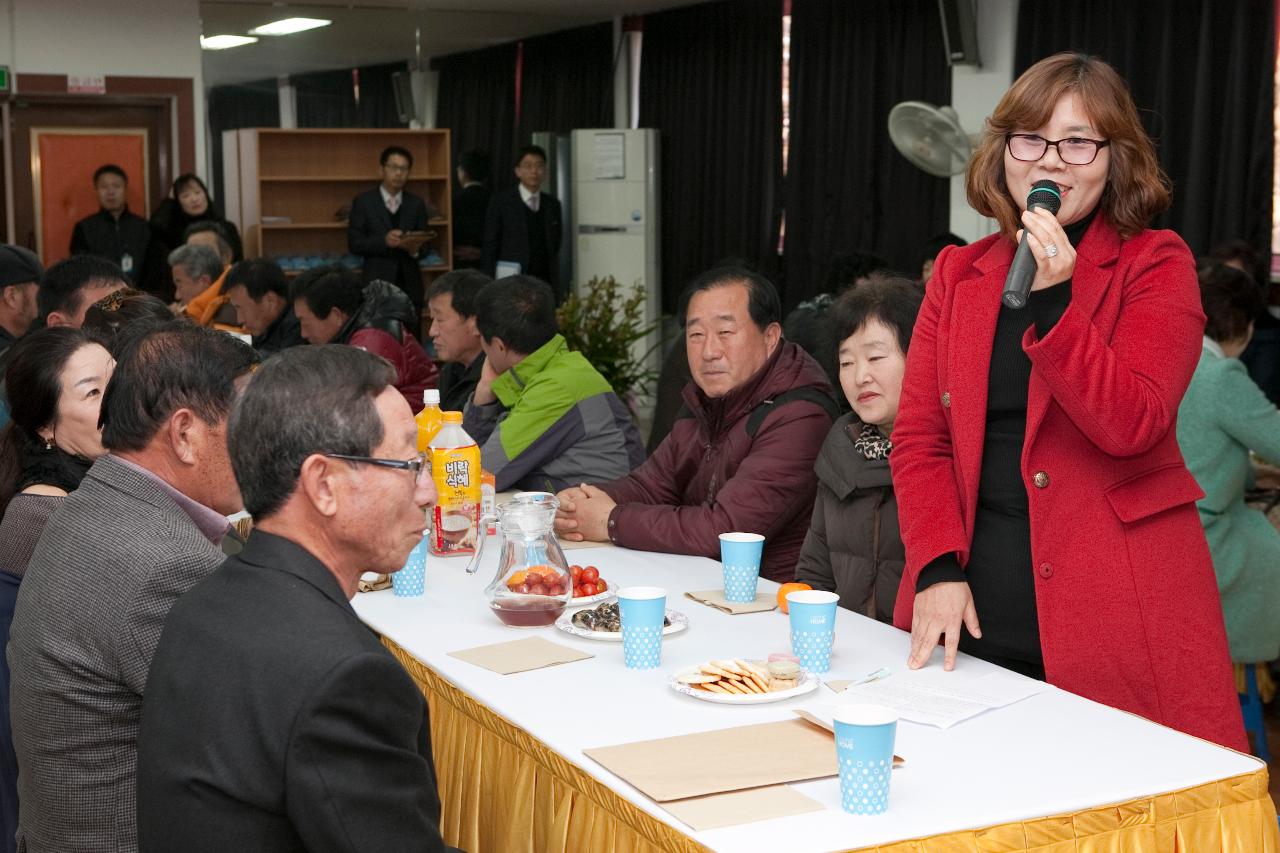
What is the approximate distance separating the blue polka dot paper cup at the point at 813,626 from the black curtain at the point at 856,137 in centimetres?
643

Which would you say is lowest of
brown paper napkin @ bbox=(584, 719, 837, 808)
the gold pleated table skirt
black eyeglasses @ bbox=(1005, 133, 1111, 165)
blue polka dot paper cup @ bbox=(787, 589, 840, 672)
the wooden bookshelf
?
A: the gold pleated table skirt

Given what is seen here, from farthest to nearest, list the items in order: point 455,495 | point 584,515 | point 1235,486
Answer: point 1235,486
point 584,515
point 455,495

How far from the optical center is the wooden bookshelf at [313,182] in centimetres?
996

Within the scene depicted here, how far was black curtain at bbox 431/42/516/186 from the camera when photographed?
11.2m

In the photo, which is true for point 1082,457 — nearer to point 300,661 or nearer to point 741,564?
point 741,564

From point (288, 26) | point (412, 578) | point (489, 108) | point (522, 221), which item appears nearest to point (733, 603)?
point (412, 578)

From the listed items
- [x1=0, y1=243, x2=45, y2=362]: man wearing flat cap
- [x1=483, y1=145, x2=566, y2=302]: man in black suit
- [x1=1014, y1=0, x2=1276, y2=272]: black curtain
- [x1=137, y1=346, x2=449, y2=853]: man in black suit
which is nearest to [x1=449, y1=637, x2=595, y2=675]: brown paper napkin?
[x1=137, y1=346, x2=449, y2=853]: man in black suit

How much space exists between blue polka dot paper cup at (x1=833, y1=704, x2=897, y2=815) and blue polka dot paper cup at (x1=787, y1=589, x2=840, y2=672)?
52cm

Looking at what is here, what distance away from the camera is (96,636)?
1.78 meters

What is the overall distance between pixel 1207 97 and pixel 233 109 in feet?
21.2

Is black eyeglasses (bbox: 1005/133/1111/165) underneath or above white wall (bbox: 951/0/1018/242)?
underneath

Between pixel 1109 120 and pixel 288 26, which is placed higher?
pixel 288 26

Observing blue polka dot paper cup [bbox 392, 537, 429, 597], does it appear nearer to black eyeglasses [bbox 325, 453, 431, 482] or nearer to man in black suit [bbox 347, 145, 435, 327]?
black eyeglasses [bbox 325, 453, 431, 482]

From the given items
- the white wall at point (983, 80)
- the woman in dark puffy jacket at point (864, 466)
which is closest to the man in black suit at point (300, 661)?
the woman in dark puffy jacket at point (864, 466)
